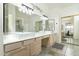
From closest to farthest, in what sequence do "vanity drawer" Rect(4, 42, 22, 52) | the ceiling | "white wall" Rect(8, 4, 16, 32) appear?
"vanity drawer" Rect(4, 42, 22, 52) < the ceiling < "white wall" Rect(8, 4, 16, 32)

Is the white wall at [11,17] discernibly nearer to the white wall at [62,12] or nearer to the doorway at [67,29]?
the white wall at [62,12]

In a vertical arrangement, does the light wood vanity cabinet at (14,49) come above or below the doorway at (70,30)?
below

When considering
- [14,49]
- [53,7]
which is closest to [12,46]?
[14,49]

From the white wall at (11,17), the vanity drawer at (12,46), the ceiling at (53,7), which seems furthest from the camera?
the white wall at (11,17)

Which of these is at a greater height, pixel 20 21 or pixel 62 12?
pixel 62 12

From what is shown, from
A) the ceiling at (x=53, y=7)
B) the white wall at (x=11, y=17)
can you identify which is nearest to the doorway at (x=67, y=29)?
the ceiling at (x=53, y=7)

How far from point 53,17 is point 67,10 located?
1.01 feet

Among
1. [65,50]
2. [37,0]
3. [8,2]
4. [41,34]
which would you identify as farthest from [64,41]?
[8,2]

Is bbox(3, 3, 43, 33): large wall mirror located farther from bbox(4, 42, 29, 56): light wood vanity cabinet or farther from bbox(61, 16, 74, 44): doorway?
bbox(61, 16, 74, 44): doorway

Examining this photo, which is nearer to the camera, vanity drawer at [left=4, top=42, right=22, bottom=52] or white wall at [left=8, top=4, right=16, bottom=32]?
vanity drawer at [left=4, top=42, right=22, bottom=52]

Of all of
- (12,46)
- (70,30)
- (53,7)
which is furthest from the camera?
(70,30)

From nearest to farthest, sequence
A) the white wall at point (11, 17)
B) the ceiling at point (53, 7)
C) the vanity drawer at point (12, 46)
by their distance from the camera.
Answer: the vanity drawer at point (12, 46), the ceiling at point (53, 7), the white wall at point (11, 17)

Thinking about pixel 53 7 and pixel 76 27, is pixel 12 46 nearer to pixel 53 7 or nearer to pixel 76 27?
pixel 53 7

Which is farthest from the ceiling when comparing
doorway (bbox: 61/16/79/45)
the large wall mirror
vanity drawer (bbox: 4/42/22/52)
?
vanity drawer (bbox: 4/42/22/52)
